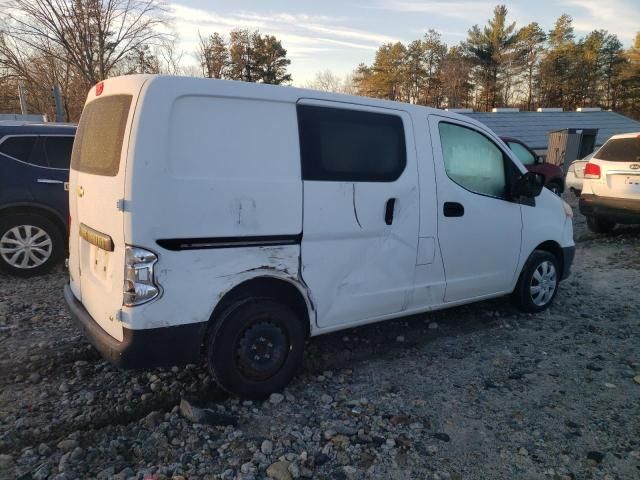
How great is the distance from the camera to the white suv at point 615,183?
287 inches

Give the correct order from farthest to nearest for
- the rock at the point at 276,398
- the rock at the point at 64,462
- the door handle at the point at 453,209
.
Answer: the door handle at the point at 453,209 < the rock at the point at 276,398 < the rock at the point at 64,462

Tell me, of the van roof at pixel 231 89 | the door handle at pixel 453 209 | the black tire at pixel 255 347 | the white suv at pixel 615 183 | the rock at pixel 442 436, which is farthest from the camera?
the white suv at pixel 615 183

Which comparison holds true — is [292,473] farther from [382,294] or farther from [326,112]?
[326,112]

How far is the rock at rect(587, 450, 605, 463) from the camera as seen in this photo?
2.66 meters

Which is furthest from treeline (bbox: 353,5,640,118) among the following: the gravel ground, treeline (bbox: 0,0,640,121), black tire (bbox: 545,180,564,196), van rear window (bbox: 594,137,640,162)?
the gravel ground

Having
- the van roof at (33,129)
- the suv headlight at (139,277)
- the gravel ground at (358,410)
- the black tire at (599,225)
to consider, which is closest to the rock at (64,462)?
the gravel ground at (358,410)

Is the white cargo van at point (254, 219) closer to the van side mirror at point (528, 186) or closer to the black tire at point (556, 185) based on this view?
the van side mirror at point (528, 186)

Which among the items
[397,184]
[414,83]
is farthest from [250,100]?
[414,83]

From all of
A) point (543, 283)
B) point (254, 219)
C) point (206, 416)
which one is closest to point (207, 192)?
point (254, 219)

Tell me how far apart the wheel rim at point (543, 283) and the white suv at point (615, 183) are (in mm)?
3457

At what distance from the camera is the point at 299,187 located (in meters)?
3.06

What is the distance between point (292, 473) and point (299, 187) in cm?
165

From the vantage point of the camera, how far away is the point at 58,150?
5766 millimetres

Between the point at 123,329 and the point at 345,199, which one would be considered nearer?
the point at 123,329
